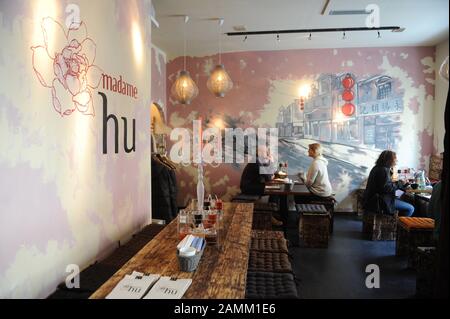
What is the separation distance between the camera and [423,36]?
534 cm

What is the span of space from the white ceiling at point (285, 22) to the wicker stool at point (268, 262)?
3.02m

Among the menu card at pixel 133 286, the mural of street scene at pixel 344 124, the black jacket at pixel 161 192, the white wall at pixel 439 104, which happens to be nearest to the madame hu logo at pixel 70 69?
the menu card at pixel 133 286

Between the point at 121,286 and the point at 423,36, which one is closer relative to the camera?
the point at 121,286

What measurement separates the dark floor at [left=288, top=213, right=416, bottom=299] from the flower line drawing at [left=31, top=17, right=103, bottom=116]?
252 centimetres

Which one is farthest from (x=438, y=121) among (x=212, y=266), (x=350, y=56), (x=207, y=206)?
(x=212, y=266)

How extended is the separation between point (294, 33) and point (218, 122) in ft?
7.28

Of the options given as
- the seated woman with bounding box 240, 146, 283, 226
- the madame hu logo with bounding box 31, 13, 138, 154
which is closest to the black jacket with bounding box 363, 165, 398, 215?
the seated woman with bounding box 240, 146, 283, 226

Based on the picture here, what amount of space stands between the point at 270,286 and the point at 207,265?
494mm

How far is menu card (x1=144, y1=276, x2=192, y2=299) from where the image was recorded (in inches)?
53.3

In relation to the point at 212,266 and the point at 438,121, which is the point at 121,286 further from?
the point at 438,121

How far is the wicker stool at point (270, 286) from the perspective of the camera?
5.97 ft

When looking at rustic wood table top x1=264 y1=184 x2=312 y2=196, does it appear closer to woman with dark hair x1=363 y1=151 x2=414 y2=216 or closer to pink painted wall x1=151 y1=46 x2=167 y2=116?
woman with dark hair x1=363 y1=151 x2=414 y2=216

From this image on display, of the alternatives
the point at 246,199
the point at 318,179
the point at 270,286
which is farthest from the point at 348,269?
the point at 270,286
